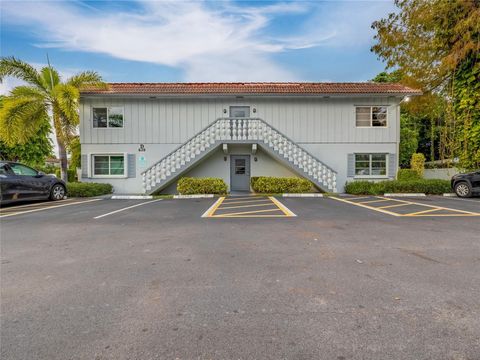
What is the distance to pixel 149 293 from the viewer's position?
2.59 metres

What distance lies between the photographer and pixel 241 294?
254cm

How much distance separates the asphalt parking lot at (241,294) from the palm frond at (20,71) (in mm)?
10623

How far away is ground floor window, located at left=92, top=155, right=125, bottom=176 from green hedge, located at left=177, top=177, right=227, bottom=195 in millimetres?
4630

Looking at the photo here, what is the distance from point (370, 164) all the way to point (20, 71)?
18442 millimetres

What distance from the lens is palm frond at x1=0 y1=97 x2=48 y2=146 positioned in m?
11.6

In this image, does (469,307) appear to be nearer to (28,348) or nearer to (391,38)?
(28,348)

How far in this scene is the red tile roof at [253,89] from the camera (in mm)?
13734

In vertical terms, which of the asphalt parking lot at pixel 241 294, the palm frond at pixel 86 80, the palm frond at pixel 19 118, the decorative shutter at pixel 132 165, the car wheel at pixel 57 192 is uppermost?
the palm frond at pixel 86 80

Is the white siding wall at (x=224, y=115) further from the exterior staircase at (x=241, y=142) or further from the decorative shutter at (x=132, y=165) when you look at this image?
the exterior staircase at (x=241, y=142)

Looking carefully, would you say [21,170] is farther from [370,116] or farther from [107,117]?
[370,116]

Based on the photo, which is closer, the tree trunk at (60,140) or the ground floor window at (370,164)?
the tree trunk at (60,140)

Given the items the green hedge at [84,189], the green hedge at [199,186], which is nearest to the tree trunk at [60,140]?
the green hedge at [84,189]

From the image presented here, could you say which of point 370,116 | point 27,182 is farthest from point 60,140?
point 370,116

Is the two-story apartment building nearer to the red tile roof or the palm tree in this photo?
the red tile roof
